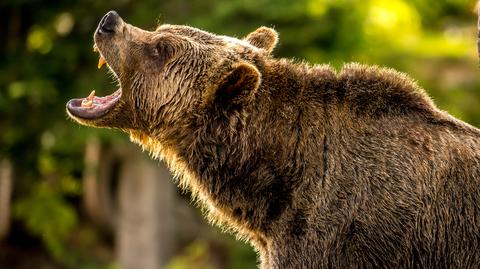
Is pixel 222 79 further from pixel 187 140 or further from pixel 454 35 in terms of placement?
pixel 454 35

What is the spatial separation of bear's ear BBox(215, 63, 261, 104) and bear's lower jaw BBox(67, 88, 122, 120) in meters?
0.79

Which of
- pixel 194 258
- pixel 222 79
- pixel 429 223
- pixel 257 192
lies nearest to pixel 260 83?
pixel 222 79

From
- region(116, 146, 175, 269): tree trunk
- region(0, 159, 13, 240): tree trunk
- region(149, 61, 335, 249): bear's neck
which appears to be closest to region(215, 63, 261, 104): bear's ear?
region(149, 61, 335, 249): bear's neck

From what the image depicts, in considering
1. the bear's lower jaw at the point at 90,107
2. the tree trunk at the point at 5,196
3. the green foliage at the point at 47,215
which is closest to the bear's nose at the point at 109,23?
the bear's lower jaw at the point at 90,107

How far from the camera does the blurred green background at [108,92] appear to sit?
52.2 feet

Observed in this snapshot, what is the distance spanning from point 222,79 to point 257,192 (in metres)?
0.77

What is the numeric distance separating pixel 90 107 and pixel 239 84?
3.53 ft

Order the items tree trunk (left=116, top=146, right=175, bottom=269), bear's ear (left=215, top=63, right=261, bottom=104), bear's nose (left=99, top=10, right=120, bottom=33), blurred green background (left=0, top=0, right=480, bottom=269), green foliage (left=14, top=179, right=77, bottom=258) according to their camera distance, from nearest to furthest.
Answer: bear's ear (left=215, top=63, right=261, bottom=104) < bear's nose (left=99, top=10, right=120, bottom=33) < blurred green background (left=0, top=0, right=480, bottom=269) < green foliage (left=14, top=179, right=77, bottom=258) < tree trunk (left=116, top=146, right=175, bottom=269)

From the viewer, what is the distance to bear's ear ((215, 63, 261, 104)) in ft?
21.7

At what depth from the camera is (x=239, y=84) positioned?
22.0 feet

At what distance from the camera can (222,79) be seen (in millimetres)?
6750

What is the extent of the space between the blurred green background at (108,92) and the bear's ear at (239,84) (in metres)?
7.35

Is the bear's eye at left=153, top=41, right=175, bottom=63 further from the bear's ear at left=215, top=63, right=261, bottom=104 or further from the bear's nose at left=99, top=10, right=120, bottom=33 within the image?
the bear's ear at left=215, top=63, right=261, bottom=104

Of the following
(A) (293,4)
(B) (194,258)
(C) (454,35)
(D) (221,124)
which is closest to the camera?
(D) (221,124)
